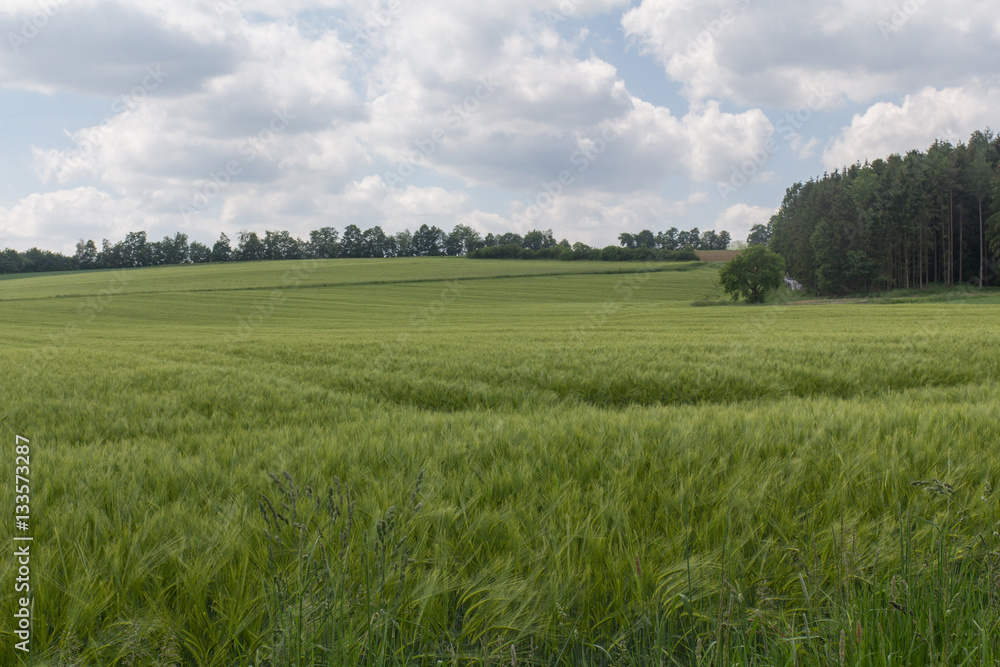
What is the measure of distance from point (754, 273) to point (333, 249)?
11275cm

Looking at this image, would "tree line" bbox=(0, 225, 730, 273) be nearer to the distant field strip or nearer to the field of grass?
the distant field strip

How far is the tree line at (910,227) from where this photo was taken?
223 ft

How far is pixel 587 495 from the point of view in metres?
2.55

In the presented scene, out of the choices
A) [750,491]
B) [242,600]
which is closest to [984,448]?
[750,491]

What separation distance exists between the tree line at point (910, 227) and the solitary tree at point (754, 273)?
49.6ft

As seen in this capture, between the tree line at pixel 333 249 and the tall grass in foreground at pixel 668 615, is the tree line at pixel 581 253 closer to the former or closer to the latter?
the tree line at pixel 333 249

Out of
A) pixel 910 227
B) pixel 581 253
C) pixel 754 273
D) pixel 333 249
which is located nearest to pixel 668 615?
pixel 754 273

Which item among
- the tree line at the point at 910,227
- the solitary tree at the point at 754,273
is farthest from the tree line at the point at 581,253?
the solitary tree at the point at 754,273

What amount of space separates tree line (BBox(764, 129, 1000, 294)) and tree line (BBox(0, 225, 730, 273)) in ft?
142

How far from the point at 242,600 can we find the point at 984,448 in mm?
4452

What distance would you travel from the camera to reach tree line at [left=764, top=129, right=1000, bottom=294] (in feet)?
223

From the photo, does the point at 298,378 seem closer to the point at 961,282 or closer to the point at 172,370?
the point at 172,370

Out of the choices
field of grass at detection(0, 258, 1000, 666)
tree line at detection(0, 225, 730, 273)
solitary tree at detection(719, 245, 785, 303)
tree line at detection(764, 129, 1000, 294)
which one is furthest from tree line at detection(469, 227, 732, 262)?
field of grass at detection(0, 258, 1000, 666)

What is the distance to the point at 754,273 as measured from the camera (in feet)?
213
